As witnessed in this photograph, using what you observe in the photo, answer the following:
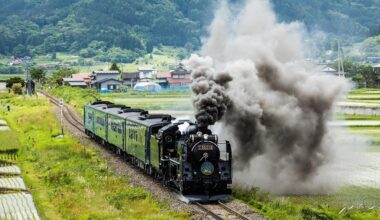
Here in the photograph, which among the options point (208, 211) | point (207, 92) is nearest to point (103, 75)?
point (207, 92)

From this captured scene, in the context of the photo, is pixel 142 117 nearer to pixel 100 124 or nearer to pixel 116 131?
pixel 116 131

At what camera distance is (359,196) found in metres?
34.7

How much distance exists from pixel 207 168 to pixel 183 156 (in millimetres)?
1361

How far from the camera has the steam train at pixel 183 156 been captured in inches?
1170

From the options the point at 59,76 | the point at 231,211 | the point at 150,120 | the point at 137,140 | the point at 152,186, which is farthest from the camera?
the point at 59,76

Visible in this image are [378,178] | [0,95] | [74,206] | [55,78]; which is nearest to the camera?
[74,206]

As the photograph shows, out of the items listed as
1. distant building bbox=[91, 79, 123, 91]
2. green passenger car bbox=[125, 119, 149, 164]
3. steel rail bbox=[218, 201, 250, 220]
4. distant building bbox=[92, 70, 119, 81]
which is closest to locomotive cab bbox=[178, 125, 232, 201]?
steel rail bbox=[218, 201, 250, 220]

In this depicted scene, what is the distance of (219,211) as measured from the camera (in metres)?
Result: 28.2

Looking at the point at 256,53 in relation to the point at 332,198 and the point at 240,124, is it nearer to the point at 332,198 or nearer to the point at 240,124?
the point at 240,124

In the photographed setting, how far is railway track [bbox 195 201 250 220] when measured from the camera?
2683 centimetres

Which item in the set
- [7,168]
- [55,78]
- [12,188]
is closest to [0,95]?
[55,78]

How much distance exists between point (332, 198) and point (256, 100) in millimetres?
6994

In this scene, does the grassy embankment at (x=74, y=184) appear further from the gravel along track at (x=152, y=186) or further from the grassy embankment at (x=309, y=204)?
the grassy embankment at (x=309, y=204)

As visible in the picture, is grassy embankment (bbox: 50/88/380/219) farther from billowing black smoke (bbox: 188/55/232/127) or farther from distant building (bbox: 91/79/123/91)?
distant building (bbox: 91/79/123/91)
